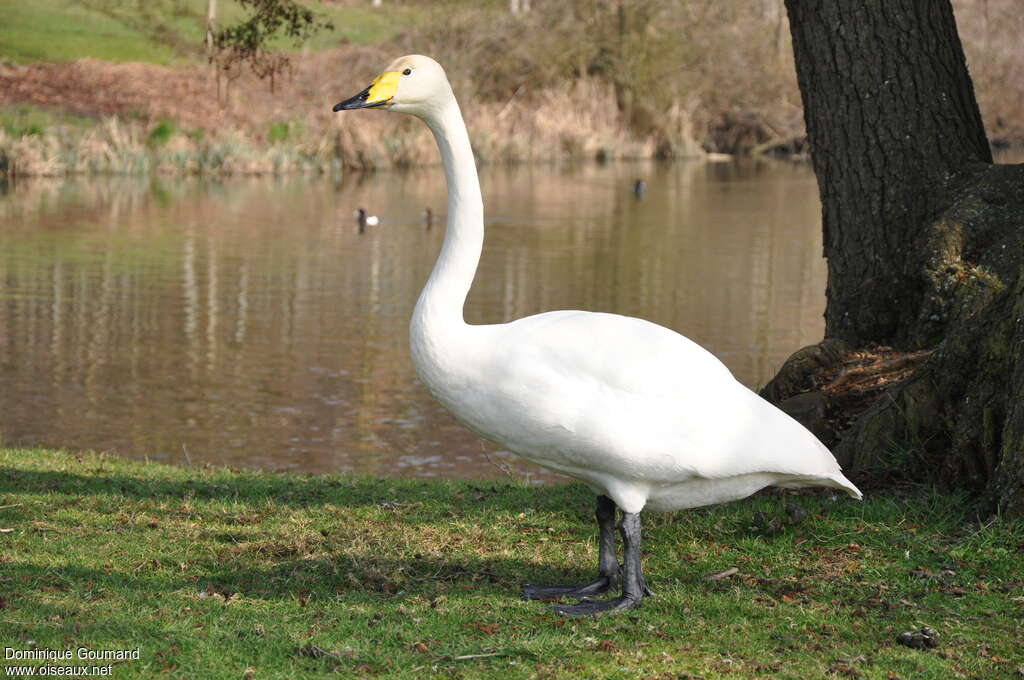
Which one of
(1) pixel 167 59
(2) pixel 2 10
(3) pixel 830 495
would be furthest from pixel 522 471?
(2) pixel 2 10

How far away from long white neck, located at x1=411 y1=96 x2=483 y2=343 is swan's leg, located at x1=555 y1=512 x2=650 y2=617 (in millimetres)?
1164

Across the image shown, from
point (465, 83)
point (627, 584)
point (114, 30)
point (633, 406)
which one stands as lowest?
point (627, 584)

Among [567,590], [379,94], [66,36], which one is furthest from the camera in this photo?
[66,36]

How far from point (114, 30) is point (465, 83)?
18.7m

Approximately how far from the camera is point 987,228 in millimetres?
8023

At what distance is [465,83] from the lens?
47281 mm

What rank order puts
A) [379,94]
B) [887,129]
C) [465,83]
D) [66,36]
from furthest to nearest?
[66,36], [465,83], [887,129], [379,94]

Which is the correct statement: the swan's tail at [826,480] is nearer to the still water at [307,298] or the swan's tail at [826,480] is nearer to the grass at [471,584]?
the grass at [471,584]

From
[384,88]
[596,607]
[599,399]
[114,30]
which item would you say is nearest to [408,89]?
[384,88]

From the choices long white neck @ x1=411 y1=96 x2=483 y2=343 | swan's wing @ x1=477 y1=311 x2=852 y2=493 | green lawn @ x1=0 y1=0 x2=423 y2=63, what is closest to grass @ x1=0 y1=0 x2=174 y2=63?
green lawn @ x1=0 y1=0 x2=423 y2=63

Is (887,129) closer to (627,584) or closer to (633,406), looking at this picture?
(633,406)

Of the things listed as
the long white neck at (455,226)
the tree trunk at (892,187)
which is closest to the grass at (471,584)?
the tree trunk at (892,187)

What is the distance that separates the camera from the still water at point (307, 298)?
40.1 ft

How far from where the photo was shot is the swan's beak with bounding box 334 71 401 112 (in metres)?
5.57
